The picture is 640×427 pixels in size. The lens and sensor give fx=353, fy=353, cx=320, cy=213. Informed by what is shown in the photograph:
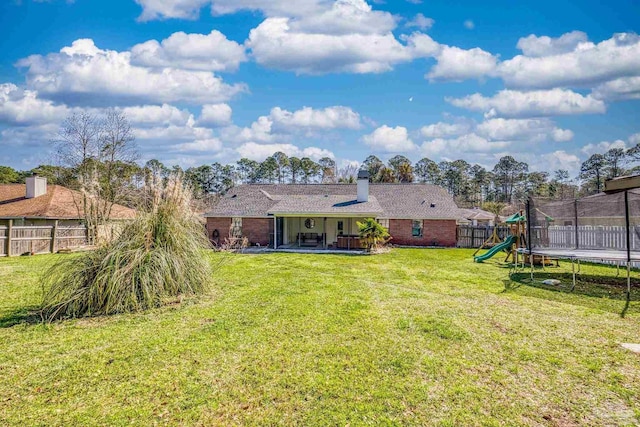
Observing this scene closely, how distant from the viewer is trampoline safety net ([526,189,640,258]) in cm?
1049

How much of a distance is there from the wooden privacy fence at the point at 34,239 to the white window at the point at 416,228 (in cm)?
1725

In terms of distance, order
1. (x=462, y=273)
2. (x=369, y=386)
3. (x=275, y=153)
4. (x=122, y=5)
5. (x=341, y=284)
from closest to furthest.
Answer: (x=369, y=386) < (x=341, y=284) < (x=462, y=273) < (x=122, y=5) < (x=275, y=153)

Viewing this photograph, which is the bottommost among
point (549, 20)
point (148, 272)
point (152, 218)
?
point (148, 272)

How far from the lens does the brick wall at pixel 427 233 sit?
21.5 meters

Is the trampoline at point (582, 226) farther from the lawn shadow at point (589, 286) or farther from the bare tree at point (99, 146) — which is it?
the bare tree at point (99, 146)

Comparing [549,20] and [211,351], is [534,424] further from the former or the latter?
[549,20]

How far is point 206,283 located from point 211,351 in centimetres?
334

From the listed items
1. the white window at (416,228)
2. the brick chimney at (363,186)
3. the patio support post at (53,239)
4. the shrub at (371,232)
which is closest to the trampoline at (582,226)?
the shrub at (371,232)

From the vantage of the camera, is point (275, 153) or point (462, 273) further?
point (275, 153)

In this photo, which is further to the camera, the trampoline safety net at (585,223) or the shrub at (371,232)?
the shrub at (371,232)

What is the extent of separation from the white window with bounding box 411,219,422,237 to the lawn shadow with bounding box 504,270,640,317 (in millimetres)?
10639

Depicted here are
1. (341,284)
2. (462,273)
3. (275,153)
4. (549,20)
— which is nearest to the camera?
(341,284)

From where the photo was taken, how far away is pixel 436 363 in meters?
4.32

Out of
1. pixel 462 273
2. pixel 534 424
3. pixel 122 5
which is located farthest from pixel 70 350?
pixel 122 5
